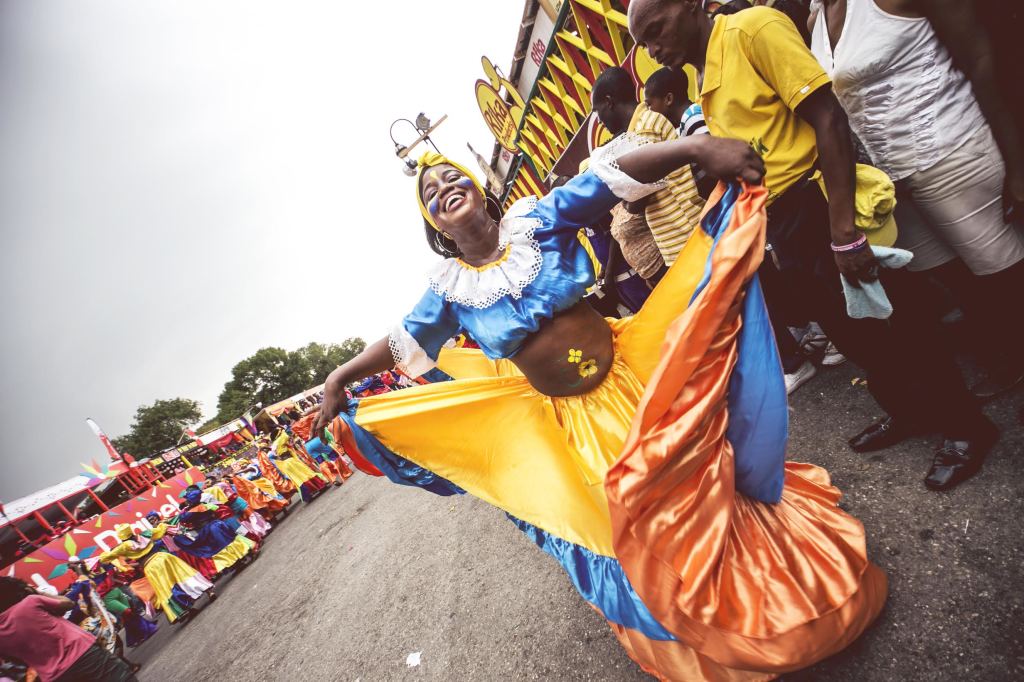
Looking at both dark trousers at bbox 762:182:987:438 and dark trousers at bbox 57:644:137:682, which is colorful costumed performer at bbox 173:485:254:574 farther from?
dark trousers at bbox 762:182:987:438

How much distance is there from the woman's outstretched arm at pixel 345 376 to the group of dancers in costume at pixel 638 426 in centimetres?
1

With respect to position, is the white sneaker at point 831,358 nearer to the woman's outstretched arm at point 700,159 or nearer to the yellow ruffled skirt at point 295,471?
the woman's outstretched arm at point 700,159

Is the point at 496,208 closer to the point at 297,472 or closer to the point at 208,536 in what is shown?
the point at 208,536

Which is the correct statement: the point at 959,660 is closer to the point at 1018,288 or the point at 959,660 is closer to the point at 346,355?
the point at 1018,288

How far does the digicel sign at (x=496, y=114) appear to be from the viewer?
8.59 m

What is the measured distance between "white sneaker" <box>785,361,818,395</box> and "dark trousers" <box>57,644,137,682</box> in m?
6.23

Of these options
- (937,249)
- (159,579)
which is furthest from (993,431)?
(159,579)

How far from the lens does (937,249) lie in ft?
5.66

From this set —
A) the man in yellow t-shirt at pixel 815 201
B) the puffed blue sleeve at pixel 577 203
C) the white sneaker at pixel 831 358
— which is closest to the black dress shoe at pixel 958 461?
the man in yellow t-shirt at pixel 815 201

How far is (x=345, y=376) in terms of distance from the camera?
5.85ft

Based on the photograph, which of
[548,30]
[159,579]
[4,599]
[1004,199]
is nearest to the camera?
[1004,199]

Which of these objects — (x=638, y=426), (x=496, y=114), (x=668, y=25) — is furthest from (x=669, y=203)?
(x=496, y=114)

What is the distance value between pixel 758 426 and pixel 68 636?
5.64m

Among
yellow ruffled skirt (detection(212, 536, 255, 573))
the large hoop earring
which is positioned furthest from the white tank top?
yellow ruffled skirt (detection(212, 536, 255, 573))
